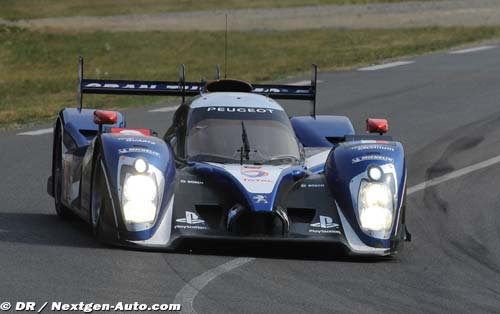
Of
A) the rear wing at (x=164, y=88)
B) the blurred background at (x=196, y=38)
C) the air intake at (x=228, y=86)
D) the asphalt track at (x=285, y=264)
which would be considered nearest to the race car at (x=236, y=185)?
the asphalt track at (x=285, y=264)

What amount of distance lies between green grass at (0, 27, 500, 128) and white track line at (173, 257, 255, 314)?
12996 millimetres

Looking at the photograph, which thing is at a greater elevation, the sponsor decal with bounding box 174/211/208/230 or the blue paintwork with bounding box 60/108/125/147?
the blue paintwork with bounding box 60/108/125/147

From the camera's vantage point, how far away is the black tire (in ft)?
39.0

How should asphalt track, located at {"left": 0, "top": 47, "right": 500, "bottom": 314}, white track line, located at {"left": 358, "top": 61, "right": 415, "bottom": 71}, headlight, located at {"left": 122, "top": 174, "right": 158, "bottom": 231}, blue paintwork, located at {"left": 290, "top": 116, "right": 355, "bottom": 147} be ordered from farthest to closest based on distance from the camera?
white track line, located at {"left": 358, "top": 61, "right": 415, "bottom": 71} → blue paintwork, located at {"left": 290, "top": 116, "right": 355, "bottom": 147} → headlight, located at {"left": 122, "top": 174, "right": 158, "bottom": 231} → asphalt track, located at {"left": 0, "top": 47, "right": 500, "bottom": 314}

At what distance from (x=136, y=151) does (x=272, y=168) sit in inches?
42.9

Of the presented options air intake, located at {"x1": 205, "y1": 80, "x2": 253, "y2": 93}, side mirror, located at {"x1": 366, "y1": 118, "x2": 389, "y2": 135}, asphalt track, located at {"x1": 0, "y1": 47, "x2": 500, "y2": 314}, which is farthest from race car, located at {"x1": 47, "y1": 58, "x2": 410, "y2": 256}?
air intake, located at {"x1": 205, "y1": 80, "x2": 253, "y2": 93}

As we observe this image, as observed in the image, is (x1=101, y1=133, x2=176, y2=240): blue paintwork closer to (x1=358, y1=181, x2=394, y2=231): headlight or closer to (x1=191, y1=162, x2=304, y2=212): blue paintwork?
(x1=191, y1=162, x2=304, y2=212): blue paintwork

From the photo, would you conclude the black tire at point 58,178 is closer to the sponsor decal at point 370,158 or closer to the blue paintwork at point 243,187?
the blue paintwork at point 243,187

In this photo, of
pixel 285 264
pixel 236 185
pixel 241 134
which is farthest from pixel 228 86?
pixel 285 264

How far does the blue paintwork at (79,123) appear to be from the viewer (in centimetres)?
1207

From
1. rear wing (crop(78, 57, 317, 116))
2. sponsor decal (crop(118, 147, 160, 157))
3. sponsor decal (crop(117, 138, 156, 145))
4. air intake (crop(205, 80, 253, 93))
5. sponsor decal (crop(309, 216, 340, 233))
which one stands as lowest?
sponsor decal (crop(309, 216, 340, 233))

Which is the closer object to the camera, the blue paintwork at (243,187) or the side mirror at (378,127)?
the blue paintwork at (243,187)

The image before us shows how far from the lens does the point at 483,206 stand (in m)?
12.8

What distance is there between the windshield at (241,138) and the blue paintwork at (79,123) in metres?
1.29
